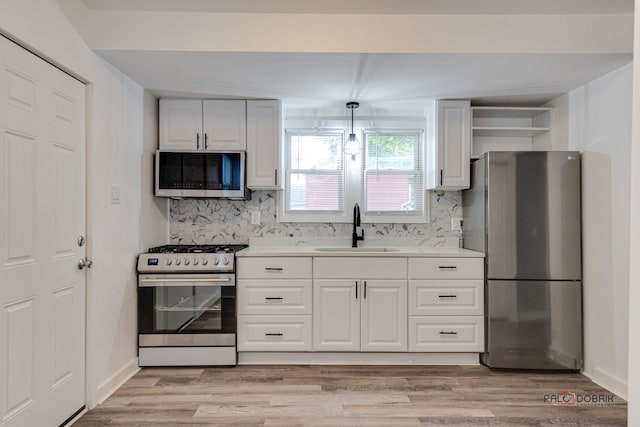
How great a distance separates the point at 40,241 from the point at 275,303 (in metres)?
1.61

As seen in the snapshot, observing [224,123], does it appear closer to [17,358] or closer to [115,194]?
[115,194]

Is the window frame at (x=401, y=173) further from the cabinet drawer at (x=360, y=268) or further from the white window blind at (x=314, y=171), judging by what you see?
the cabinet drawer at (x=360, y=268)

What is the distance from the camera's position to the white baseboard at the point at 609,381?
97.1 inches

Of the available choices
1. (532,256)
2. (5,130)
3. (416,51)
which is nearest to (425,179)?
(532,256)

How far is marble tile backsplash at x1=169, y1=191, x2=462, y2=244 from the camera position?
11.6 feet

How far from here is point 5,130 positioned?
67.4 inches

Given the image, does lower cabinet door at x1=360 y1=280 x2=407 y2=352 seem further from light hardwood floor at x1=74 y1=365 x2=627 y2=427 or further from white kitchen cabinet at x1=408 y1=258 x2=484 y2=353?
light hardwood floor at x1=74 y1=365 x2=627 y2=427

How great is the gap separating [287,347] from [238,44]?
221 cm

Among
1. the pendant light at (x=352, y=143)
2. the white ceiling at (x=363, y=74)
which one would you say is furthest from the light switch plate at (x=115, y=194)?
the pendant light at (x=352, y=143)

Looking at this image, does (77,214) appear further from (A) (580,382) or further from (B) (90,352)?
(A) (580,382)

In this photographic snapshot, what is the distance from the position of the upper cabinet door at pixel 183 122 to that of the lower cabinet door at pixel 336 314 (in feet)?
5.28

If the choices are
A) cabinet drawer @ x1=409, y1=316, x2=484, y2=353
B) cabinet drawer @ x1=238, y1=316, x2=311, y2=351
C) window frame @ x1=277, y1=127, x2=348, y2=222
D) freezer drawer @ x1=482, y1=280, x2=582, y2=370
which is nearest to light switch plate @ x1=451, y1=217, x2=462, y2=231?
freezer drawer @ x1=482, y1=280, x2=582, y2=370

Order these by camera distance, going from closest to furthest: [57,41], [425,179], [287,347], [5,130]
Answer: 1. [5,130]
2. [57,41]
3. [287,347]
4. [425,179]

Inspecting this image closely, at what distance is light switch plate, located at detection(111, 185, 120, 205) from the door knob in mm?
442
